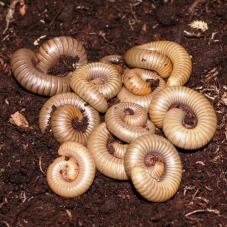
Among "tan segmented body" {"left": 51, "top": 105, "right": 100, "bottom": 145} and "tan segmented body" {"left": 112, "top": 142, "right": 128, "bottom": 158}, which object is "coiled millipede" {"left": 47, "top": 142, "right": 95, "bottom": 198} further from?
"tan segmented body" {"left": 112, "top": 142, "right": 128, "bottom": 158}

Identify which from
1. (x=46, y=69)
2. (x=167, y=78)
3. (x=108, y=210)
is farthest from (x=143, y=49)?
(x=108, y=210)

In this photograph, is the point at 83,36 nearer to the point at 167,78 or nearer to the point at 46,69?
the point at 46,69

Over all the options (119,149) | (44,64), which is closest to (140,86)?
(119,149)

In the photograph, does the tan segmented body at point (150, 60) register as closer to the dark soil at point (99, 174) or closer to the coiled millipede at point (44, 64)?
the dark soil at point (99, 174)

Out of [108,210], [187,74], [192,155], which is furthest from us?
[187,74]

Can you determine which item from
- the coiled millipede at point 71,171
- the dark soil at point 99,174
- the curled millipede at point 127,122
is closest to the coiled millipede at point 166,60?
the dark soil at point 99,174
